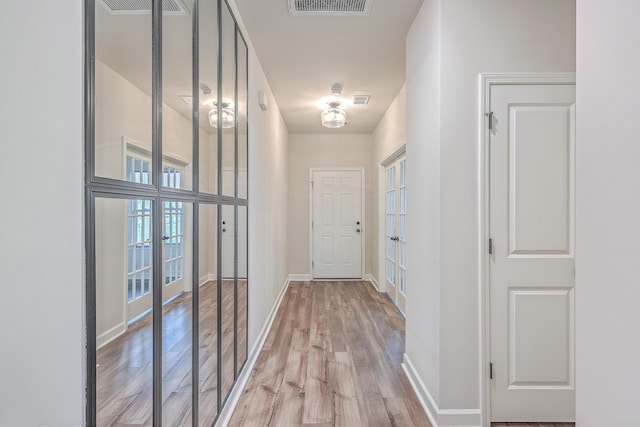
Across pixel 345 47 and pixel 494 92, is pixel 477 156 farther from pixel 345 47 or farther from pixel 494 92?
pixel 345 47

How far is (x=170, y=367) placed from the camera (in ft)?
4.18

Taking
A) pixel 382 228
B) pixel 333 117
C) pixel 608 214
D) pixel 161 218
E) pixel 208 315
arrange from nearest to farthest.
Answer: pixel 608 214 → pixel 161 218 → pixel 208 315 → pixel 333 117 → pixel 382 228

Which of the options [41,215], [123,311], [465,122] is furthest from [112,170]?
[465,122]

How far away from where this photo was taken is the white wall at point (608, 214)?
75 centimetres

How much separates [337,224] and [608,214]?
4915 millimetres

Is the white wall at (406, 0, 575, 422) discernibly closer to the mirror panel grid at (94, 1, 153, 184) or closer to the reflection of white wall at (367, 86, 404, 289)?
the reflection of white wall at (367, 86, 404, 289)

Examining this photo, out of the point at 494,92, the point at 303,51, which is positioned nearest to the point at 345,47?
the point at 303,51

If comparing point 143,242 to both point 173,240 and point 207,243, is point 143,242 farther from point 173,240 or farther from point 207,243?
point 207,243

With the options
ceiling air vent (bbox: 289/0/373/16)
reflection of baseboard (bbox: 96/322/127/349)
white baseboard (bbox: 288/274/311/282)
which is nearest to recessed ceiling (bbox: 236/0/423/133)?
ceiling air vent (bbox: 289/0/373/16)

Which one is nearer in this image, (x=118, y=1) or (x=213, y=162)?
(x=118, y=1)

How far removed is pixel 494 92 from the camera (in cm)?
186

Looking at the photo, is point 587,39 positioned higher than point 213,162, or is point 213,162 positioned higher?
point 587,39

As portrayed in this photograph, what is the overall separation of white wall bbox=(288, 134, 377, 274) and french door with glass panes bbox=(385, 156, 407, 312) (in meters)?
0.88

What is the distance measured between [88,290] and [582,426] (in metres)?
1.39
